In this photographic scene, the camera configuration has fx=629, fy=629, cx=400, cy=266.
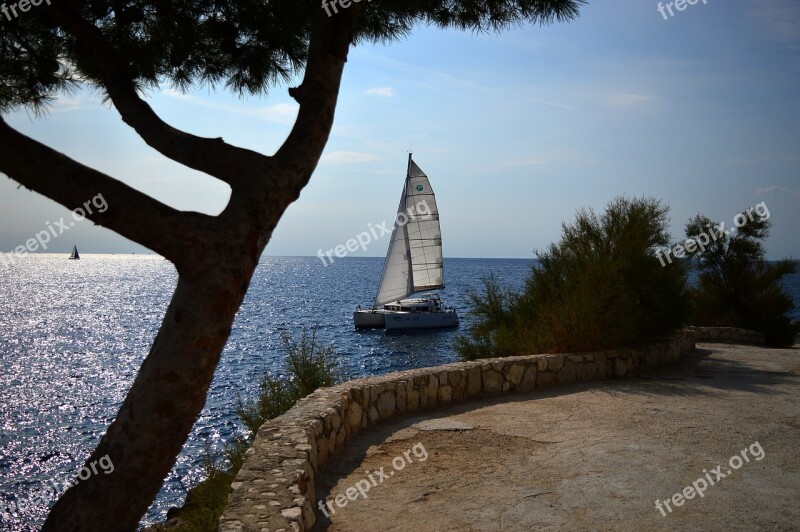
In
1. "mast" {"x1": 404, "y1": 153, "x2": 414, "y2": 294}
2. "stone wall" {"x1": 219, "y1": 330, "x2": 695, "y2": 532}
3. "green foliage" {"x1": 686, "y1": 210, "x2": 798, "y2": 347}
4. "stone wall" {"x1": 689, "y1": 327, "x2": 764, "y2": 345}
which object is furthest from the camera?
"mast" {"x1": 404, "y1": 153, "x2": 414, "y2": 294}

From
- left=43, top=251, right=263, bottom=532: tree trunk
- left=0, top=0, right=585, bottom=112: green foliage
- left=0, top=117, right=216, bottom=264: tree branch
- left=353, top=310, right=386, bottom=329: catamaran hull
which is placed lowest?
left=353, top=310, right=386, bottom=329: catamaran hull

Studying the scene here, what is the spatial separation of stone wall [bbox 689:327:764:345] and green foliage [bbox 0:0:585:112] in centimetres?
1222

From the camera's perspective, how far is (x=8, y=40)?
16.6 feet

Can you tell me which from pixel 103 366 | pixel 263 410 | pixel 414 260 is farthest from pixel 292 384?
pixel 103 366

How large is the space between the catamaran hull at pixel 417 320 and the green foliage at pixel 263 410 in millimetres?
29769

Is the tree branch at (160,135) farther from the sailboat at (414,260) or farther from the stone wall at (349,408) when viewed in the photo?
the sailboat at (414,260)

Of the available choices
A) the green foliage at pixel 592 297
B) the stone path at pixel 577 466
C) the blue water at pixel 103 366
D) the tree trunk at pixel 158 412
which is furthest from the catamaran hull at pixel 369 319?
the tree trunk at pixel 158 412

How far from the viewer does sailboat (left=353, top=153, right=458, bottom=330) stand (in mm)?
31938

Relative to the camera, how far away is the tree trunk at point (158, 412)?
10.4 ft

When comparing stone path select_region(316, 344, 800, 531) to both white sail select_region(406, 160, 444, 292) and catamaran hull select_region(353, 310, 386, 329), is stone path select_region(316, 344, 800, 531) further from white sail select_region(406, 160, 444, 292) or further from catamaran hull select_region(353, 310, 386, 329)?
catamaran hull select_region(353, 310, 386, 329)

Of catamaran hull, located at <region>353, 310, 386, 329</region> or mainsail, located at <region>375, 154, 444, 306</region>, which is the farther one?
catamaran hull, located at <region>353, 310, 386, 329</region>

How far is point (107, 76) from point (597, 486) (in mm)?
4651

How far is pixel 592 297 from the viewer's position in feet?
35.0

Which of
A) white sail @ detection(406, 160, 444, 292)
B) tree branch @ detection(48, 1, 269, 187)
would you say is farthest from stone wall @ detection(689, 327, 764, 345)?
white sail @ detection(406, 160, 444, 292)
